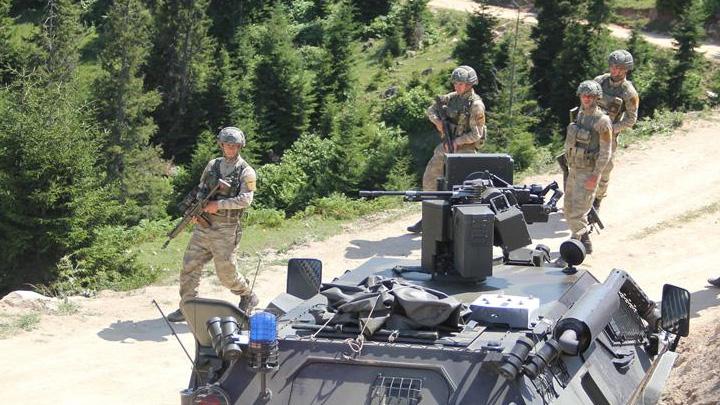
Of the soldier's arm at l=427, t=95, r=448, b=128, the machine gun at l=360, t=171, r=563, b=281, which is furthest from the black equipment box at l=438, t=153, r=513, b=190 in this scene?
the soldier's arm at l=427, t=95, r=448, b=128

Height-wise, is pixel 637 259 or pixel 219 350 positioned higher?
pixel 219 350

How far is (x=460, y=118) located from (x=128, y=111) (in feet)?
55.7

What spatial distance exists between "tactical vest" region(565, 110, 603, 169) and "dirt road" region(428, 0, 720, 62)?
61.9ft

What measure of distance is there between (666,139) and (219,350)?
15.1 meters

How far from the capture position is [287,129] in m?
33.2

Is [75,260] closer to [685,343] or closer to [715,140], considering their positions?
[685,343]

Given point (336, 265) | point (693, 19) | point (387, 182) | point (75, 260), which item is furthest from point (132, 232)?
point (693, 19)

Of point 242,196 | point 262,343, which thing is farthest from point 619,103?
point 262,343

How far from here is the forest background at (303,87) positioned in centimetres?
2167

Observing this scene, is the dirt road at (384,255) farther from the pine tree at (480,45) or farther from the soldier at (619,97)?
the pine tree at (480,45)

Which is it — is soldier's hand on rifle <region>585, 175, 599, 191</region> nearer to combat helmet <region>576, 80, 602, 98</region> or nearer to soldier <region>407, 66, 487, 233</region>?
combat helmet <region>576, 80, 602, 98</region>

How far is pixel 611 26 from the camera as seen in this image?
36344 millimetres

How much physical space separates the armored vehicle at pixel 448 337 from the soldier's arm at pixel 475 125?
5771 mm

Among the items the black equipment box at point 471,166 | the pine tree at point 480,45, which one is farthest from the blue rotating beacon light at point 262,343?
the pine tree at point 480,45
